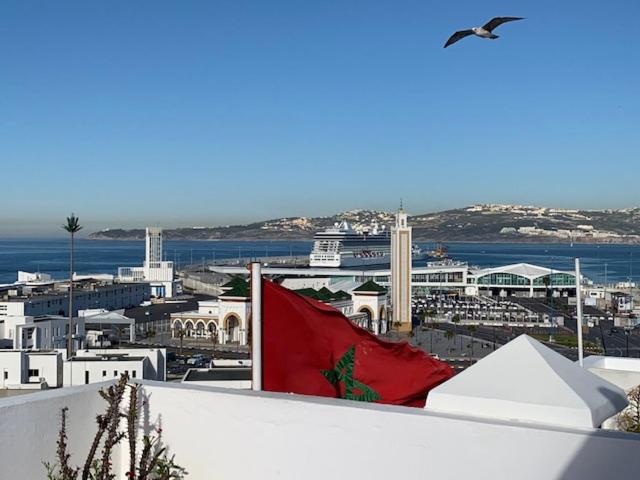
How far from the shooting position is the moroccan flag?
3.02m

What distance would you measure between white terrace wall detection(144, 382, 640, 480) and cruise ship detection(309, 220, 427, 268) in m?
76.9

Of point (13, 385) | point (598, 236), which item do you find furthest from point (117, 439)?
point (598, 236)

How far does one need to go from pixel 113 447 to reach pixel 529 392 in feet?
5.20

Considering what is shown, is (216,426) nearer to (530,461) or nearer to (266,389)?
(266,389)

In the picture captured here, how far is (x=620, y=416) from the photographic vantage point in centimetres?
394

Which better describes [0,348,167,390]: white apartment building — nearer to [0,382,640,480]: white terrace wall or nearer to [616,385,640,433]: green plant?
[616,385,640,433]: green plant

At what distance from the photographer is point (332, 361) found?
10.1 ft

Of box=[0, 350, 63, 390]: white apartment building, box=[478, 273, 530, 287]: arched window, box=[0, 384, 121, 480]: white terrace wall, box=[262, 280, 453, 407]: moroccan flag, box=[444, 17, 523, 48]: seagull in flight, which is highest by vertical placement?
box=[444, 17, 523, 48]: seagull in flight

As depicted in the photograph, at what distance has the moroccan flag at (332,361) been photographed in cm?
302

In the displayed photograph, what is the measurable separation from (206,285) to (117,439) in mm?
67200

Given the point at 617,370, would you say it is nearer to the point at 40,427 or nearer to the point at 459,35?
the point at 459,35

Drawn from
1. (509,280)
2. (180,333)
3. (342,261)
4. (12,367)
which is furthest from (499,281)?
(12,367)

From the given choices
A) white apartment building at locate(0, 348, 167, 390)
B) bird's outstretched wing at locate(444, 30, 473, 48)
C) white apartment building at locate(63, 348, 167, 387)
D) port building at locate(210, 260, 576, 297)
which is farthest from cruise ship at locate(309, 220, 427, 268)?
bird's outstretched wing at locate(444, 30, 473, 48)

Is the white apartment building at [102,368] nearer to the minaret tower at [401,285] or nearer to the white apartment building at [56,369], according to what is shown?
the white apartment building at [56,369]
